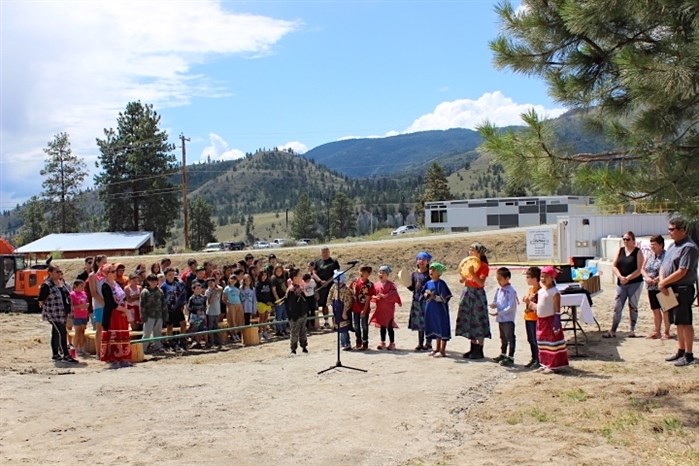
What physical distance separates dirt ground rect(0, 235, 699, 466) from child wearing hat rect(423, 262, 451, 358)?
0.33m

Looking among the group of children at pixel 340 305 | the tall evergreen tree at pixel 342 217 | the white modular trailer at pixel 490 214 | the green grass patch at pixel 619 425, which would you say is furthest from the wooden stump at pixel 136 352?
the tall evergreen tree at pixel 342 217

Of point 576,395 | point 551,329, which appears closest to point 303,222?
point 551,329

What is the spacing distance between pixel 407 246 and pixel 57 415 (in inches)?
1244

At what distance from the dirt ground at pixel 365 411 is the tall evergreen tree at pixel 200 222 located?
90180 millimetres

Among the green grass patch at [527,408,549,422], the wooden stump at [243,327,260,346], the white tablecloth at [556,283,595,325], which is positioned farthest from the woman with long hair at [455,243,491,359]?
the wooden stump at [243,327,260,346]

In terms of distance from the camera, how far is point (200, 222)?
100 meters

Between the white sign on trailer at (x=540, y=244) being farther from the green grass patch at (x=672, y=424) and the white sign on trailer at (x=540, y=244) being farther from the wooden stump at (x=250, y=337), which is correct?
the green grass patch at (x=672, y=424)

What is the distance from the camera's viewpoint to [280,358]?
11.7 m

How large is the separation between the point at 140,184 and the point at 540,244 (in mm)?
48848

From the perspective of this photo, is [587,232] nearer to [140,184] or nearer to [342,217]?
[140,184]

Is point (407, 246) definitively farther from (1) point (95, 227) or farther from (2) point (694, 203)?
(1) point (95, 227)

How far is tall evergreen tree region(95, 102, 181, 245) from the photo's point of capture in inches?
2689

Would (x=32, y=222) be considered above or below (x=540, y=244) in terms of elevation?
above

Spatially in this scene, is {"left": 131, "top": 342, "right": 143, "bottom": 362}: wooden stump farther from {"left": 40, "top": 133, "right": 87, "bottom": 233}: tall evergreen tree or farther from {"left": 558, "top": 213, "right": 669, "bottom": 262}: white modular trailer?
{"left": 40, "top": 133, "right": 87, "bottom": 233}: tall evergreen tree
